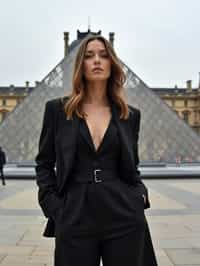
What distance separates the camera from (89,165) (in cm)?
199

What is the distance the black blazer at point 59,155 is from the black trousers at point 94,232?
9cm

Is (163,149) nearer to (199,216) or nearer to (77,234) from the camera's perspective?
(199,216)

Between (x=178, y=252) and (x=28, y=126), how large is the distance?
25933 millimetres

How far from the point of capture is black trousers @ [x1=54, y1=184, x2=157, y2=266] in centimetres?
191

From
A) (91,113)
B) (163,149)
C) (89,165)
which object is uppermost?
(91,113)

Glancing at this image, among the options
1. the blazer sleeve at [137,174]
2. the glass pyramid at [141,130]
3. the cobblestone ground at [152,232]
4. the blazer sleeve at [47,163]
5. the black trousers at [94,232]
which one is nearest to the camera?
the black trousers at [94,232]

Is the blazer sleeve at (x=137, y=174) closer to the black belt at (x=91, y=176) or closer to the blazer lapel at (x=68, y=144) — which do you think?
the black belt at (x=91, y=176)

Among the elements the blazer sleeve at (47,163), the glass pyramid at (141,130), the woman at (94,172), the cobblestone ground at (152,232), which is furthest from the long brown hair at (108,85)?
the glass pyramid at (141,130)

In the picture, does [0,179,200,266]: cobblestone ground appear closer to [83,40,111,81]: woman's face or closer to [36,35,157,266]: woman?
[36,35,157,266]: woman

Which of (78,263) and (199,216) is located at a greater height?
(78,263)

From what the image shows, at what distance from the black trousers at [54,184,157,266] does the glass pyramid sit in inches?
1066

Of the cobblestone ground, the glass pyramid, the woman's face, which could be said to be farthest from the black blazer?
the glass pyramid

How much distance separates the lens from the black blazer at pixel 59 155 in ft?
6.52

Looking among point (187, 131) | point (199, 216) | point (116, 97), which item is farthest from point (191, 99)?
point (116, 97)
